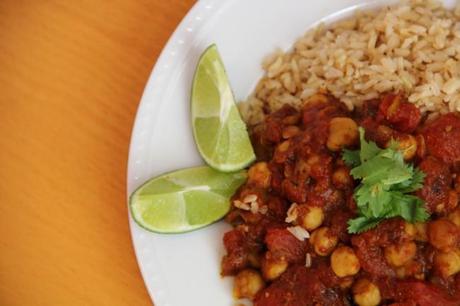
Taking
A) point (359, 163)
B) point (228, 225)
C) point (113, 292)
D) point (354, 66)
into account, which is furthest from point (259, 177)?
point (113, 292)

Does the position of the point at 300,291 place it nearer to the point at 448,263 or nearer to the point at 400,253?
the point at 400,253

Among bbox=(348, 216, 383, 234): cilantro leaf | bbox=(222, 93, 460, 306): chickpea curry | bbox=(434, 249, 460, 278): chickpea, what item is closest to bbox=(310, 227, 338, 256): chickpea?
bbox=(222, 93, 460, 306): chickpea curry

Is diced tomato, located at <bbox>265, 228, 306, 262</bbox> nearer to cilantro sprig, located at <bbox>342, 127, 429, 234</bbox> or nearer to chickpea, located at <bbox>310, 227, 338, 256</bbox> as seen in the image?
chickpea, located at <bbox>310, 227, 338, 256</bbox>

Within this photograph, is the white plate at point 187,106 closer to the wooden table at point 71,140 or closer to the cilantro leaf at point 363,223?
the wooden table at point 71,140

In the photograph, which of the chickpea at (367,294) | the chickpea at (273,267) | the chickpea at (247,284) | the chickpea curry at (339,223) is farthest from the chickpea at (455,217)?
the chickpea at (247,284)

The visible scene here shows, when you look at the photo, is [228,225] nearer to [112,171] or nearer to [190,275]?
[190,275]

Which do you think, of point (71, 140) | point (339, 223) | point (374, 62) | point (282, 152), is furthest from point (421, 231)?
point (71, 140)
